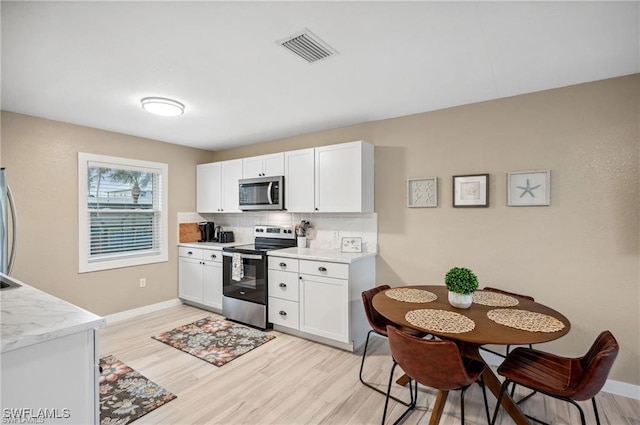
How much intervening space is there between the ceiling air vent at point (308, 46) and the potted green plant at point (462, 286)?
1.70 meters

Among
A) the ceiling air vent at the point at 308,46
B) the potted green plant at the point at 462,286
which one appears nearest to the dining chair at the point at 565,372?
the potted green plant at the point at 462,286

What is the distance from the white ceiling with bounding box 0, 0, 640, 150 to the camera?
163 cm

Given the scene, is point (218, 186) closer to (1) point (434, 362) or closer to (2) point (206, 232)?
(2) point (206, 232)

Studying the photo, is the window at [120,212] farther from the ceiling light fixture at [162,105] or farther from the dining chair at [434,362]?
the dining chair at [434,362]

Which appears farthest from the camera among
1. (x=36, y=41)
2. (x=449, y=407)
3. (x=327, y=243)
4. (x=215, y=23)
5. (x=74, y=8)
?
(x=327, y=243)

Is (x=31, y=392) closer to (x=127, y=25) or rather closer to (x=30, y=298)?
(x=30, y=298)

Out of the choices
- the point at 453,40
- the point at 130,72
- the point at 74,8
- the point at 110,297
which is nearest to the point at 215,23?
the point at 74,8

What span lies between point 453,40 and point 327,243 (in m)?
2.57

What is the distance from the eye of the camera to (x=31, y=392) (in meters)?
1.20

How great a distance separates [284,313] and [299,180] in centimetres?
157

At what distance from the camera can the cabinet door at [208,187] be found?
466 cm

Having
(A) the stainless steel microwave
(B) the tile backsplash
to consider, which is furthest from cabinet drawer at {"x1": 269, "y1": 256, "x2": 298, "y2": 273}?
(A) the stainless steel microwave

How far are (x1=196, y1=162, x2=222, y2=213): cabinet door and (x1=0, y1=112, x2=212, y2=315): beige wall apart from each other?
77 centimetres

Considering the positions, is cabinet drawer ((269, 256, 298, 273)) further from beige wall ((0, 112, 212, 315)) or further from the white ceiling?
beige wall ((0, 112, 212, 315))
